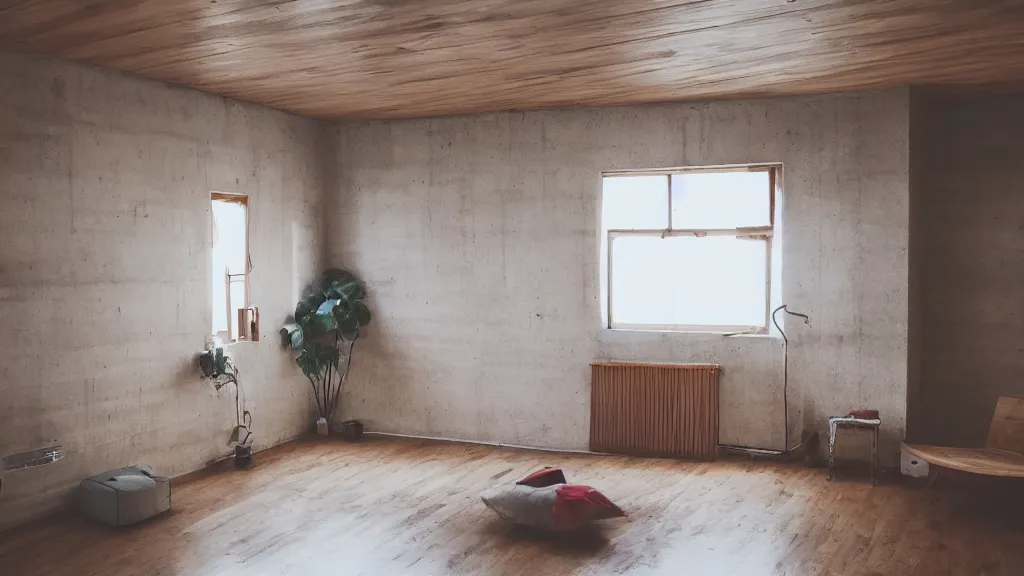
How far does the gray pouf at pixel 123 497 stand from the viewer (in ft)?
16.7

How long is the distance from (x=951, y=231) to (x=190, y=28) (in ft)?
20.5

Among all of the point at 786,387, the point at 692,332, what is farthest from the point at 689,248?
the point at 786,387

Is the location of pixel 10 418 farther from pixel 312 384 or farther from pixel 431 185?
pixel 431 185

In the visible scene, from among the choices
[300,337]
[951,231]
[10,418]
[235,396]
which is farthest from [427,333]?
[951,231]

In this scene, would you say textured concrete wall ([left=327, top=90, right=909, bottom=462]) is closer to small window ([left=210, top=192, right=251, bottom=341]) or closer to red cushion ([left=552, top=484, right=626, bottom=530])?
small window ([left=210, top=192, right=251, bottom=341])

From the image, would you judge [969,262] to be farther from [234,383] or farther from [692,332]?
[234,383]

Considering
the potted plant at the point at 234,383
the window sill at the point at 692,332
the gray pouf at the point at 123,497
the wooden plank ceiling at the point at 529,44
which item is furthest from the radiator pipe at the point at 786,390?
the gray pouf at the point at 123,497

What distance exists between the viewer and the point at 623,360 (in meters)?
7.09

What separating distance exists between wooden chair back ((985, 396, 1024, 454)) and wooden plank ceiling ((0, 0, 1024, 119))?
2440mm

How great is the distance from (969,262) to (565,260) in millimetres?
3504

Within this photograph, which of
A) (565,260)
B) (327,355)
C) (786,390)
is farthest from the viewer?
(327,355)

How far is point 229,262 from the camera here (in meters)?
6.86

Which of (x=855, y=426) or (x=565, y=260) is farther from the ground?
(x=565, y=260)

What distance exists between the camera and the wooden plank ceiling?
4078 millimetres
